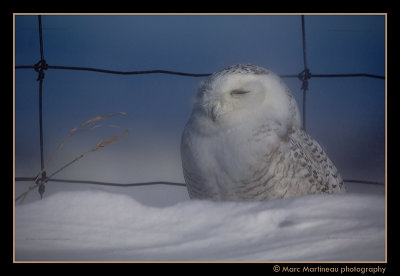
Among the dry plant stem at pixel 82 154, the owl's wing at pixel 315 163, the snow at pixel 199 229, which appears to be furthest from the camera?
the owl's wing at pixel 315 163

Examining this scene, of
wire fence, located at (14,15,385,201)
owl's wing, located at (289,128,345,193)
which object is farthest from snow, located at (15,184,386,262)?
owl's wing, located at (289,128,345,193)

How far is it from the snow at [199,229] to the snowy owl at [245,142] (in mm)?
108

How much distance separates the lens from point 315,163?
1396 mm

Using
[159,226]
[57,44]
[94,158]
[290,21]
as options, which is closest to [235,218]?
[159,226]

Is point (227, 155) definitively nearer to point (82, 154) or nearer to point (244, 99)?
point (244, 99)

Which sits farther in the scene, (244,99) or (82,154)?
(244,99)

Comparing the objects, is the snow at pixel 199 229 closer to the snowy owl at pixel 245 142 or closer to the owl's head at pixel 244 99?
the snowy owl at pixel 245 142

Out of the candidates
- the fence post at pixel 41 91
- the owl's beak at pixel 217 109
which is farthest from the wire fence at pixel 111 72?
the owl's beak at pixel 217 109

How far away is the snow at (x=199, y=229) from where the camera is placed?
3.06ft

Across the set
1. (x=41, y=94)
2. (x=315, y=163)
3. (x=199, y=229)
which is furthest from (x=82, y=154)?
(x=315, y=163)

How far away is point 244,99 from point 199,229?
0.43 metres

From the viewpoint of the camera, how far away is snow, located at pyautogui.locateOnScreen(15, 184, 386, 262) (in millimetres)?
933

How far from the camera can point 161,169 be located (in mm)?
1210

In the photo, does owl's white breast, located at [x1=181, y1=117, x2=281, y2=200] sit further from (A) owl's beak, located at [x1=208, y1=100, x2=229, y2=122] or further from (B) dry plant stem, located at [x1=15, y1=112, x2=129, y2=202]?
(B) dry plant stem, located at [x1=15, y1=112, x2=129, y2=202]
